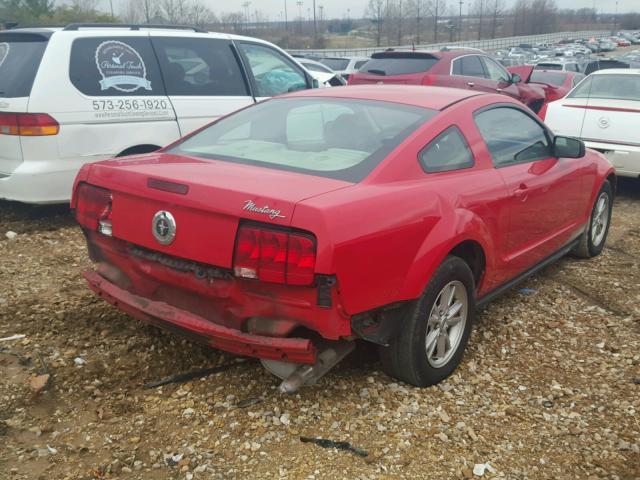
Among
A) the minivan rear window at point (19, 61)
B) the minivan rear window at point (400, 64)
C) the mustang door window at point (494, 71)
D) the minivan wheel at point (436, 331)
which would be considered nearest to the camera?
the minivan wheel at point (436, 331)

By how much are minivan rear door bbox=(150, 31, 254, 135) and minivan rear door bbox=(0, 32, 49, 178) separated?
1.13 m

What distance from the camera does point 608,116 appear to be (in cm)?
768

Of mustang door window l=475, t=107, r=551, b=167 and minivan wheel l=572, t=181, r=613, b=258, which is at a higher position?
mustang door window l=475, t=107, r=551, b=167

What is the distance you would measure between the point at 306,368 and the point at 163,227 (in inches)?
36.7

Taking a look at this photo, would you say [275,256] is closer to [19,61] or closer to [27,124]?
[27,124]

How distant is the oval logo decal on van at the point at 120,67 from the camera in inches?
226

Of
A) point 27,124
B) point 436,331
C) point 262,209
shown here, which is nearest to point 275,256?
point 262,209

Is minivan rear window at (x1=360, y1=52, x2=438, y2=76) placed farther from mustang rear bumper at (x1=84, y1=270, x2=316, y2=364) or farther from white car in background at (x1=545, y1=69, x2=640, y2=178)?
mustang rear bumper at (x1=84, y1=270, x2=316, y2=364)

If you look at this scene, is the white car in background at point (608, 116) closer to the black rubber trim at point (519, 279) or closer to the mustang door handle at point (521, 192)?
the black rubber trim at point (519, 279)

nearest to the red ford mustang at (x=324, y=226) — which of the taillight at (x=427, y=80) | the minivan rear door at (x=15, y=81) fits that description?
the minivan rear door at (x=15, y=81)

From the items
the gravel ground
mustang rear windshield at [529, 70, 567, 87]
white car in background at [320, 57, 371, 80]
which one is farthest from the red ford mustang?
white car in background at [320, 57, 371, 80]

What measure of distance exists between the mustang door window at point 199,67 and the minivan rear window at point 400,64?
15.4 feet

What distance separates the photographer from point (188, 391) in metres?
3.18

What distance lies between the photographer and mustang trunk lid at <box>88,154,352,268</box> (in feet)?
8.84
